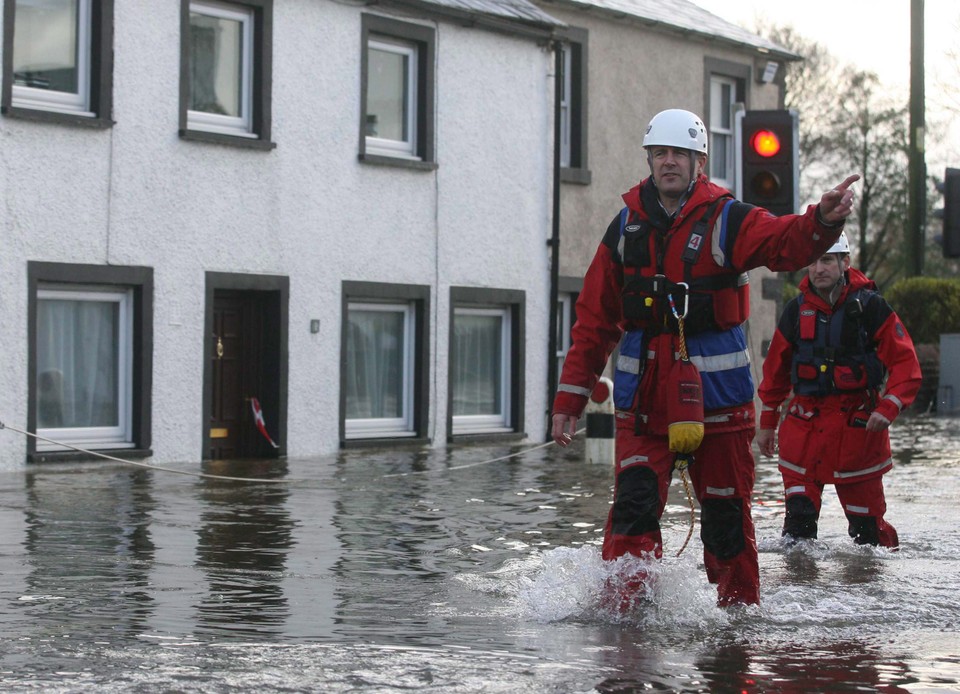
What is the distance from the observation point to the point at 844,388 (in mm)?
9836

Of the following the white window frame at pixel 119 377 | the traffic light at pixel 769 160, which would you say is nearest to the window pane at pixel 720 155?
the white window frame at pixel 119 377

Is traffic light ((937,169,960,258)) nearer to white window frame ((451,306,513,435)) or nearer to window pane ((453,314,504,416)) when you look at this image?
window pane ((453,314,504,416))

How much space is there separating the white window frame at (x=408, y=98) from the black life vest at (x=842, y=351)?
10.9 meters

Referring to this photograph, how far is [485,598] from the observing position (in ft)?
26.2

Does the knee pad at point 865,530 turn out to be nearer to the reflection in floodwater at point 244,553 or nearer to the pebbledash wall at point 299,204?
the reflection in floodwater at point 244,553

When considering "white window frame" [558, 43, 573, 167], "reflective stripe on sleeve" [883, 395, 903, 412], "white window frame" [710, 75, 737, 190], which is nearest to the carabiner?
"reflective stripe on sleeve" [883, 395, 903, 412]

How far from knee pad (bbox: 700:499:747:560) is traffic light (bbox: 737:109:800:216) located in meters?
5.48

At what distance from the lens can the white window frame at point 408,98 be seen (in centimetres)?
2025

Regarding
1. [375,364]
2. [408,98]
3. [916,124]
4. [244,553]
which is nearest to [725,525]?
[244,553]

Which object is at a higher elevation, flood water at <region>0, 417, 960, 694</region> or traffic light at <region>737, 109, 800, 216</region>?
traffic light at <region>737, 109, 800, 216</region>

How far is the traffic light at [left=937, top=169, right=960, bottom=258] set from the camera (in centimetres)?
1284

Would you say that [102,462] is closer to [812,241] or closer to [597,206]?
[597,206]

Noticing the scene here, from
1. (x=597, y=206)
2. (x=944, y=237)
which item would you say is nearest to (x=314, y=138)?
(x=597, y=206)

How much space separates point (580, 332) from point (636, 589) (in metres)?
1.12
